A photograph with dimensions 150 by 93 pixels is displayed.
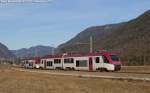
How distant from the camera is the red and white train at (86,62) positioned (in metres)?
63.8

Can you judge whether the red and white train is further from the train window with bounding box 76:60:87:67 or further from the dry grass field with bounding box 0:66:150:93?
the dry grass field with bounding box 0:66:150:93

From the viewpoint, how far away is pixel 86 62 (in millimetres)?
69375

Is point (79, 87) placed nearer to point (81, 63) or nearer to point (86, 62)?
point (86, 62)

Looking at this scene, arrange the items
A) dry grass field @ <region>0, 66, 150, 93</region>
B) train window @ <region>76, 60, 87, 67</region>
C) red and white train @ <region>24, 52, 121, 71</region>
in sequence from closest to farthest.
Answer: dry grass field @ <region>0, 66, 150, 93</region> < red and white train @ <region>24, 52, 121, 71</region> < train window @ <region>76, 60, 87, 67</region>

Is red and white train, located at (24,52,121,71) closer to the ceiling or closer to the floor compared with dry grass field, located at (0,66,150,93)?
closer to the ceiling

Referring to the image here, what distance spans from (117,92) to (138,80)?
10793 millimetres

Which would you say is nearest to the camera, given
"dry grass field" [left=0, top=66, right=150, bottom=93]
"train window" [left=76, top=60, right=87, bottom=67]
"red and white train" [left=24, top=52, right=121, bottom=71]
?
"dry grass field" [left=0, top=66, right=150, bottom=93]

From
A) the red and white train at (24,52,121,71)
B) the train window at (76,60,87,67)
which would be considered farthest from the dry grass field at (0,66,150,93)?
the train window at (76,60,87,67)

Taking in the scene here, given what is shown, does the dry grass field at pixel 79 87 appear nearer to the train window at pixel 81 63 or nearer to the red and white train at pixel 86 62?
the red and white train at pixel 86 62

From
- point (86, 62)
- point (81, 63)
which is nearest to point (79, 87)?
point (86, 62)

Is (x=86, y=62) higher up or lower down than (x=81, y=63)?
higher up

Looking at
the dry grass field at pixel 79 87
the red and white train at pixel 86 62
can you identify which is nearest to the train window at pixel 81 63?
the red and white train at pixel 86 62

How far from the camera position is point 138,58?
387ft

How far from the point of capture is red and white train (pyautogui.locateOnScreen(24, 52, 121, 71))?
209 feet
